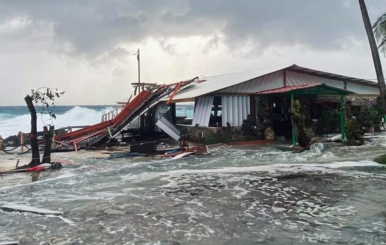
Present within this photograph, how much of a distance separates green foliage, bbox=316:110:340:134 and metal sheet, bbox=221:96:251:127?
165 inches

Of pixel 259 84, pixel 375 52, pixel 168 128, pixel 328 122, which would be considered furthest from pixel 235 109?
pixel 375 52

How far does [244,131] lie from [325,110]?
5780 millimetres

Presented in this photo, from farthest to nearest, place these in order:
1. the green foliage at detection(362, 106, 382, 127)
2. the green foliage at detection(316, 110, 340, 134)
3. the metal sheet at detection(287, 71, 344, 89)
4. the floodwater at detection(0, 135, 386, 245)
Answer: the green foliage at detection(362, 106, 382, 127)
the metal sheet at detection(287, 71, 344, 89)
the green foliage at detection(316, 110, 340, 134)
the floodwater at detection(0, 135, 386, 245)

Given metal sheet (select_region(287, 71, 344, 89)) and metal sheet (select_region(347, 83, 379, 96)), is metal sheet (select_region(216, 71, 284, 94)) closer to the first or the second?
metal sheet (select_region(287, 71, 344, 89))

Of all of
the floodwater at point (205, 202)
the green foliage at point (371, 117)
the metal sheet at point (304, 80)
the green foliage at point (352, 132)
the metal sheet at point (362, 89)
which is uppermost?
the metal sheet at point (304, 80)

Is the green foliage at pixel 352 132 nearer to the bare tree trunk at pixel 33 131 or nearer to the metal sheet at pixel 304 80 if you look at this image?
the metal sheet at pixel 304 80

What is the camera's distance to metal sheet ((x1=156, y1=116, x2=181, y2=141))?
60.8 feet

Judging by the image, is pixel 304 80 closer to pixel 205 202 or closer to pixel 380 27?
pixel 380 27

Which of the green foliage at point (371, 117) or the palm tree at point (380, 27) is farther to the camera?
the green foliage at point (371, 117)

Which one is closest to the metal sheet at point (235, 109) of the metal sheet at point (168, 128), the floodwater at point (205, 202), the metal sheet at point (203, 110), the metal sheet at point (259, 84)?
the metal sheet at point (259, 84)

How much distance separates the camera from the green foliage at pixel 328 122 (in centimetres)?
2014

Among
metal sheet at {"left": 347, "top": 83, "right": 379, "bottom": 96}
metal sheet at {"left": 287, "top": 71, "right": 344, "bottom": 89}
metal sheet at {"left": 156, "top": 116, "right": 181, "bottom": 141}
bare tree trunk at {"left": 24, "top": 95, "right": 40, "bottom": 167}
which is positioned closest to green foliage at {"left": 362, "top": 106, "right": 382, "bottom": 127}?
metal sheet at {"left": 347, "top": 83, "right": 379, "bottom": 96}

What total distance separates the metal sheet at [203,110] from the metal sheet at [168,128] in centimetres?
113

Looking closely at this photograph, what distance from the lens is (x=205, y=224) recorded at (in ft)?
19.4
